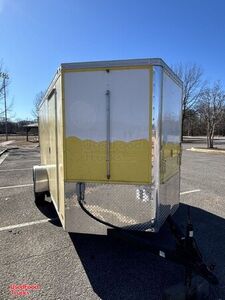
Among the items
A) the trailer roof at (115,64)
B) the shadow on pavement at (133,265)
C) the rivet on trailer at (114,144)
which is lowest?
the shadow on pavement at (133,265)

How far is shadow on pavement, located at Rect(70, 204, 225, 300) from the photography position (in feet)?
12.0

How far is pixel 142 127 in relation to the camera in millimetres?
4051

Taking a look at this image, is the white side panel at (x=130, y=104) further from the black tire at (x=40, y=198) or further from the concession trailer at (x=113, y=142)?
the black tire at (x=40, y=198)

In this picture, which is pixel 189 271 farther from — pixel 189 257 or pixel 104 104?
pixel 104 104

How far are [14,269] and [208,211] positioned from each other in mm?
4262

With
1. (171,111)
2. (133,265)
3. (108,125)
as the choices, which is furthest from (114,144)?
(133,265)

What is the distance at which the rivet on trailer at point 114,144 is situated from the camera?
4027mm

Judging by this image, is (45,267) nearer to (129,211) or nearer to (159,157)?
(129,211)

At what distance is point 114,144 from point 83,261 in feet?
5.43

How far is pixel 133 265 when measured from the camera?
429 centimetres

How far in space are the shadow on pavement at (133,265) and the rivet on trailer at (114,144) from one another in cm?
44

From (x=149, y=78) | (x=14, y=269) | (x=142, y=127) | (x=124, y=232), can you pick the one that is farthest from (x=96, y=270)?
(x=149, y=78)

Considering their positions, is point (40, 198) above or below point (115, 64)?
below

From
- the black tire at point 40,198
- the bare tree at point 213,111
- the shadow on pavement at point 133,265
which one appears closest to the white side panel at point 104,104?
the shadow on pavement at point 133,265
